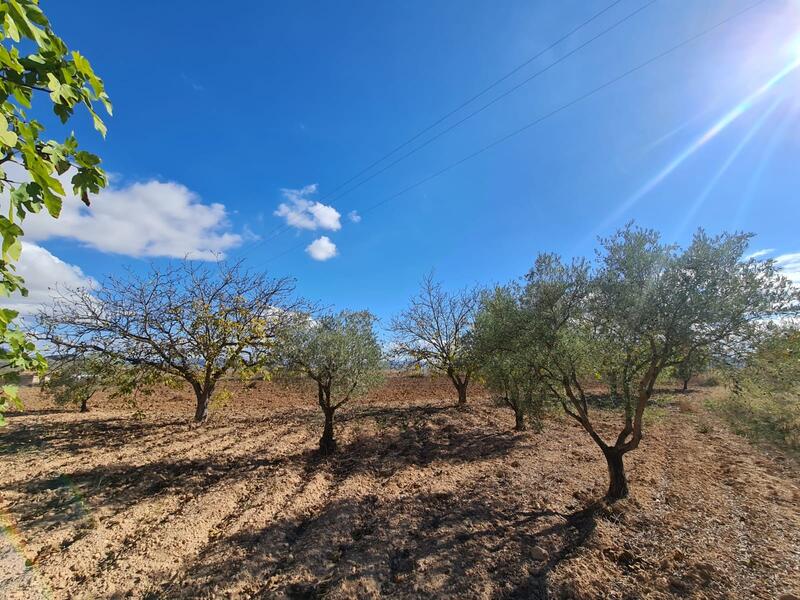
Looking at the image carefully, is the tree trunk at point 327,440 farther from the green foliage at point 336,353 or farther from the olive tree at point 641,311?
the olive tree at point 641,311

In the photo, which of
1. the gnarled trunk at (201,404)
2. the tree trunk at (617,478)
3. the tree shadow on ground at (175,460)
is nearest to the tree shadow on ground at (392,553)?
the tree trunk at (617,478)

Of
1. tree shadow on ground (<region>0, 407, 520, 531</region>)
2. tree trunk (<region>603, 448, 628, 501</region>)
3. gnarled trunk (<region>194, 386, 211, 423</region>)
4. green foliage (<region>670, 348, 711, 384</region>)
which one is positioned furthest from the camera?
gnarled trunk (<region>194, 386, 211, 423</region>)

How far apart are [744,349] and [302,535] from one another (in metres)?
9.26

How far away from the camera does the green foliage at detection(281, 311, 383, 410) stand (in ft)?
36.6

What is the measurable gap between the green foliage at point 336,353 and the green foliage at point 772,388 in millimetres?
9614

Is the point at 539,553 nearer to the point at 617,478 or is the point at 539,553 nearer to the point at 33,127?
the point at 617,478

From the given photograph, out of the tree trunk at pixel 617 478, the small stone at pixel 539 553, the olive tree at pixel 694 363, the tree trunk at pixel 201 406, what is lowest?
the small stone at pixel 539 553

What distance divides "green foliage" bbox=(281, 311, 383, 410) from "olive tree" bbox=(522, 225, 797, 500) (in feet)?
19.5

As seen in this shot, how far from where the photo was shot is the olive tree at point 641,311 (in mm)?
6113

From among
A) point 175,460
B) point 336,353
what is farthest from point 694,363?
point 175,460

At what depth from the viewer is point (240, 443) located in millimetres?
12680

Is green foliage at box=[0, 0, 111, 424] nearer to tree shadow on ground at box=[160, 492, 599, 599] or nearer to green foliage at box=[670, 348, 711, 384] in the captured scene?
tree shadow on ground at box=[160, 492, 599, 599]

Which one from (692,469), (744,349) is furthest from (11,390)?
(692,469)

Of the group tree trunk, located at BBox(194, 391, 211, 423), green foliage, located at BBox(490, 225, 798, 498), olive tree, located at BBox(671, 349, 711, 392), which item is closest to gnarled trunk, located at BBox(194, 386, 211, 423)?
tree trunk, located at BBox(194, 391, 211, 423)
